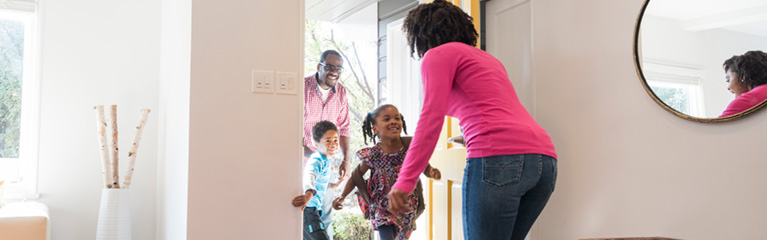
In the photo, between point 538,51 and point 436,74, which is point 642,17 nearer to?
point 538,51

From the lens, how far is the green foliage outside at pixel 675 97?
177 centimetres

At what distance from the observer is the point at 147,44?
341 centimetres

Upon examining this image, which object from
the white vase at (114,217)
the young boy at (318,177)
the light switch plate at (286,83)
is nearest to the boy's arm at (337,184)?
the young boy at (318,177)

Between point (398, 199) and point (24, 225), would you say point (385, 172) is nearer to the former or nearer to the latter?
point (398, 199)

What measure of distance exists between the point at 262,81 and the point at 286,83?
96 millimetres

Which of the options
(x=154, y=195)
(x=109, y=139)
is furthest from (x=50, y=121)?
(x=154, y=195)

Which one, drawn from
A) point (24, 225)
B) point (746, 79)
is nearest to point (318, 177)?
point (24, 225)

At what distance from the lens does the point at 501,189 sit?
146 centimetres

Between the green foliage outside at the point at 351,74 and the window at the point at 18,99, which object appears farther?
the green foliage outside at the point at 351,74

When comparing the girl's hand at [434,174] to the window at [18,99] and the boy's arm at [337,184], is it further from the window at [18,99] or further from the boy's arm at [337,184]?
the window at [18,99]

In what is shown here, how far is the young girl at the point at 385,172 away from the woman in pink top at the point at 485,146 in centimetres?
107

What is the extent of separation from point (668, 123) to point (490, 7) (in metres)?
1.30

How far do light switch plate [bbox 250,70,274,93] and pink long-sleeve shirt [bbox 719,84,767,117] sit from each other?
1559 millimetres

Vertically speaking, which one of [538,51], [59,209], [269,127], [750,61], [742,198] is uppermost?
[538,51]
